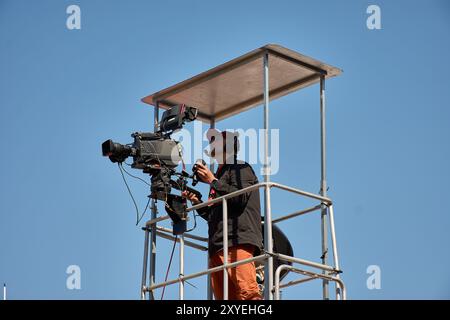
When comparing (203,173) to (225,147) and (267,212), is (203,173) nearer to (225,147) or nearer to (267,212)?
(225,147)

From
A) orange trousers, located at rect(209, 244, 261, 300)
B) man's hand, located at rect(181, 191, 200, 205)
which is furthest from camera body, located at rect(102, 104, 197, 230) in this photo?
orange trousers, located at rect(209, 244, 261, 300)

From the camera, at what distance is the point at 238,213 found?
18.5m

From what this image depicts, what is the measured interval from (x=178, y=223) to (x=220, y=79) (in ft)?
6.92

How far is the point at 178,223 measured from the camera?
19.0 meters

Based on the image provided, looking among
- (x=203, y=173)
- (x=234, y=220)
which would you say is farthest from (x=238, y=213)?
(x=203, y=173)

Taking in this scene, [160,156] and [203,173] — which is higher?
[160,156]

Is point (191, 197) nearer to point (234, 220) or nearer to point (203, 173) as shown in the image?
point (203, 173)

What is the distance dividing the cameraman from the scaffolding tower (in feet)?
0.73

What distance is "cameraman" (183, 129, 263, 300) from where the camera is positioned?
18.2 metres

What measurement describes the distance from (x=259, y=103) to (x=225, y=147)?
1.58 metres

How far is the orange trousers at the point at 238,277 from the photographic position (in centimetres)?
1811

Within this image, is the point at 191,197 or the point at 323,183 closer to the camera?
the point at 191,197

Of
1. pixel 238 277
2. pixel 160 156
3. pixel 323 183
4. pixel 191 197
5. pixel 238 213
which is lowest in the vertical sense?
pixel 238 277
